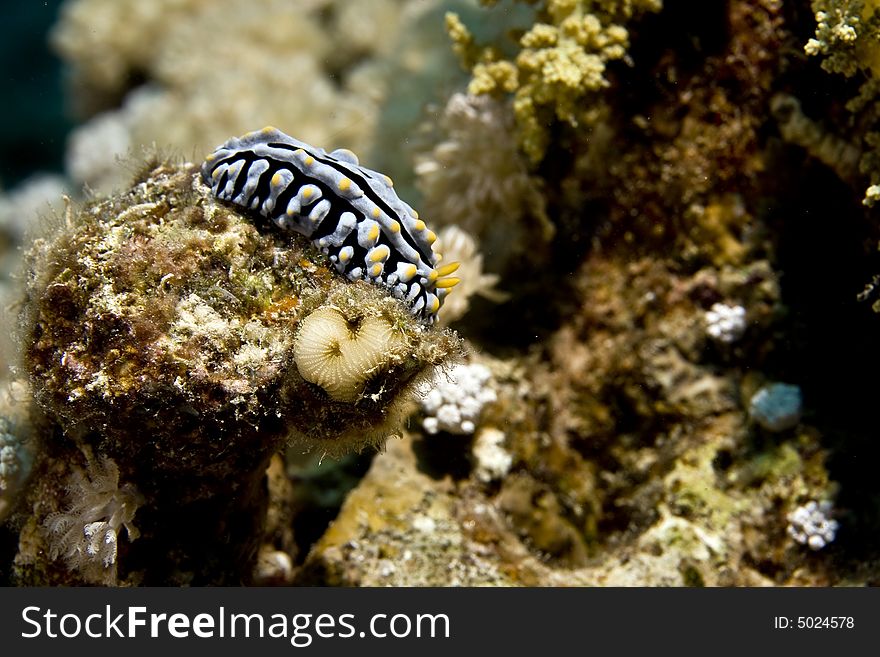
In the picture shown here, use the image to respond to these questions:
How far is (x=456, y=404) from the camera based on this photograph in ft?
12.6

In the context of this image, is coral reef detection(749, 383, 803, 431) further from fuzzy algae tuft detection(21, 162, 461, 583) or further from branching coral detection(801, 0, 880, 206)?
fuzzy algae tuft detection(21, 162, 461, 583)

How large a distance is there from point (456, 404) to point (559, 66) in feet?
6.74

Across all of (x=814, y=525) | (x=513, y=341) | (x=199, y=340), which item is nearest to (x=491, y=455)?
(x=513, y=341)

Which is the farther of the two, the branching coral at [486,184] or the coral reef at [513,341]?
the branching coral at [486,184]

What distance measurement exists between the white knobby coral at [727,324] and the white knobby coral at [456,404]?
1439 millimetres

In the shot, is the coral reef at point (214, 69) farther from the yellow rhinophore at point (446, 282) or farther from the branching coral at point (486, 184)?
the yellow rhinophore at point (446, 282)

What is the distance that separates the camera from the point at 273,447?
2.88 meters

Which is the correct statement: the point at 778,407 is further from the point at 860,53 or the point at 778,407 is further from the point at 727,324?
the point at 860,53

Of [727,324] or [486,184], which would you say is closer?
[727,324]

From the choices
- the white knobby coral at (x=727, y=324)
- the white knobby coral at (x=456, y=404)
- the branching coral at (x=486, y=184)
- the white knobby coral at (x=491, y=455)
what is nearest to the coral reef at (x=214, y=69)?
the branching coral at (x=486, y=184)

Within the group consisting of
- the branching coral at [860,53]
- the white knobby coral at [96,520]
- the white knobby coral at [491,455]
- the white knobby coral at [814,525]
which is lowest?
the white knobby coral at [96,520]

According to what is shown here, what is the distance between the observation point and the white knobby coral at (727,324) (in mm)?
3969

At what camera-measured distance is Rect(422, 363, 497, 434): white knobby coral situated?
12.5ft
